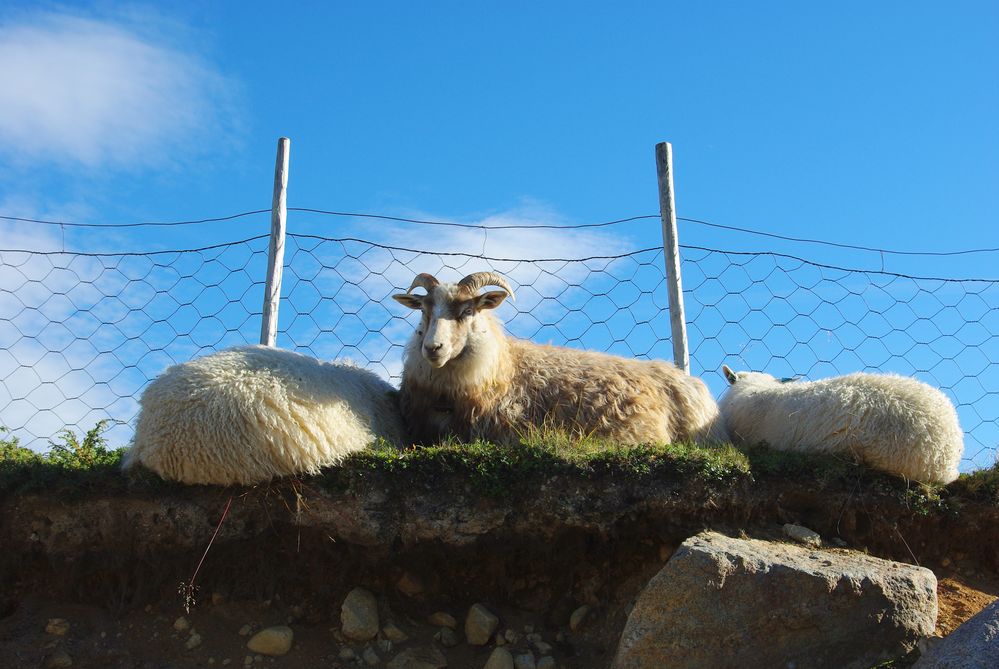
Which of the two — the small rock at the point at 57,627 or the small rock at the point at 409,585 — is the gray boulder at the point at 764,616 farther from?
the small rock at the point at 57,627

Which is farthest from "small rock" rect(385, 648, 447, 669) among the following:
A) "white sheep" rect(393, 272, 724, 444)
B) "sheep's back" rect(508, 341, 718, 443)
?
Answer: "sheep's back" rect(508, 341, 718, 443)

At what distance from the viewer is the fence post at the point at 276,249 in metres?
8.28

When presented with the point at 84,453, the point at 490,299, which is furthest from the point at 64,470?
the point at 490,299

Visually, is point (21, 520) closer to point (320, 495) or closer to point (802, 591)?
point (320, 495)

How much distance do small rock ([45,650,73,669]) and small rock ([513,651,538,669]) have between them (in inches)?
109

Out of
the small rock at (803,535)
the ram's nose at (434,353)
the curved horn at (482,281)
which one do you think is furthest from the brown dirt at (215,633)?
the curved horn at (482,281)

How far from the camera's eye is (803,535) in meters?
6.45

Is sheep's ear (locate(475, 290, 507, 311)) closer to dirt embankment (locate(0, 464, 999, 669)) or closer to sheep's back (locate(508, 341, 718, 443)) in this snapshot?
sheep's back (locate(508, 341, 718, 443))

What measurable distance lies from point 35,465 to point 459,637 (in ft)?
10.0

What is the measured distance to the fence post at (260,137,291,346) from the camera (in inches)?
326

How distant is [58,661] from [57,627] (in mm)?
288

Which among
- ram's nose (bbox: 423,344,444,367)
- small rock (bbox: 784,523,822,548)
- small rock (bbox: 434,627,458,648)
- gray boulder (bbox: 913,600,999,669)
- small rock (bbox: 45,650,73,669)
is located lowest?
small rock (bbox: 45,650,73,669)

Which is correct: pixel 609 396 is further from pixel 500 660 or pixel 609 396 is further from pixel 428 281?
pixel 500 660

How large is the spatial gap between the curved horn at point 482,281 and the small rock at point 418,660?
2.73 metres
